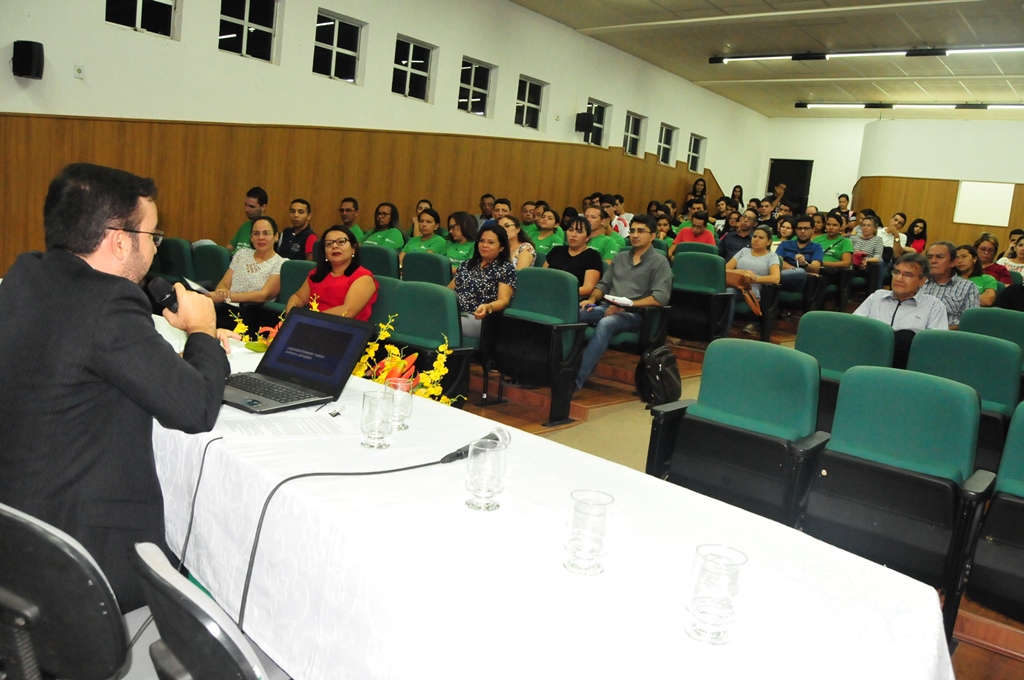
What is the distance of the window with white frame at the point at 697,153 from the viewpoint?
633 inches

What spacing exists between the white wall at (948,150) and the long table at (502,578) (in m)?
15.7

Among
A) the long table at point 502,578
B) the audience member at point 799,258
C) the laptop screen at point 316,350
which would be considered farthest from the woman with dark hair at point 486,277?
the audience member at point 799,258

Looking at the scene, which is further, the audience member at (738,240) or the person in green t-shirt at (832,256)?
the audience member at (738,240)

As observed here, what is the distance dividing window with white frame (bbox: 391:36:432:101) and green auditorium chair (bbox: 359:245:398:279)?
12.8 feet

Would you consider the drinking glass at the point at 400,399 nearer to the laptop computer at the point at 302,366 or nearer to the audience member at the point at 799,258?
the laptop computer at the point at 302,366

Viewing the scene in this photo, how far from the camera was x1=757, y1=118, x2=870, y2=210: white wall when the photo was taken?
1778 cm

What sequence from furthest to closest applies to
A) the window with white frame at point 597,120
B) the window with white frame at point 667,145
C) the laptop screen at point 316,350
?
the window with white frame at point 667,145, the window with white frame at point 597,120, the laptop screen at point 316,350

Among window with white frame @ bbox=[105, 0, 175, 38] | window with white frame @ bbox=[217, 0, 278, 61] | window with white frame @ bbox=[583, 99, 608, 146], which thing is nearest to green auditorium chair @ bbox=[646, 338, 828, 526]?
window with white frame @ bbox=[105, 0, 175, 38]

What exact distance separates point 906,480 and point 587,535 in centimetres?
175

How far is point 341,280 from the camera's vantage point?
4.48 meters

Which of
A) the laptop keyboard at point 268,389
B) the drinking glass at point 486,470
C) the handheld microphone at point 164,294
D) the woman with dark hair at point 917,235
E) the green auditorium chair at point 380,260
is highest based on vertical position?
the woman with dark hair at point 917,235

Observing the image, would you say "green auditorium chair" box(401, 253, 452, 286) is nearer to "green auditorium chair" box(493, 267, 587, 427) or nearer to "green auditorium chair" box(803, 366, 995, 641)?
"green auditorium chair" box(493, 267, 587, 427)

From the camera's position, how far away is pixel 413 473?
1739mm

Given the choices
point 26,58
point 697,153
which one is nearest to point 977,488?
point 26,58
